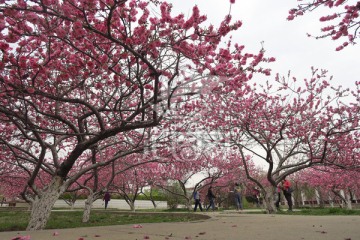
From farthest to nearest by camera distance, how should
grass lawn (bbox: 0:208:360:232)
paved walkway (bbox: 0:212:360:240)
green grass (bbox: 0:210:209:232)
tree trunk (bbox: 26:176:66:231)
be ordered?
1. grass lawn (bbox: 0:208:360:232)
2. green grass (bbox: 0:210:209:232)
3. tree trunk (bbox: 26:176:66:231)
4. paved walkway (bbox: 0:212:360:240)

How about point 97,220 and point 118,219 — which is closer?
point 97,220

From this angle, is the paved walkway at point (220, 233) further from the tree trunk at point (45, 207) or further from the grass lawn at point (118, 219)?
the grass lawn at point (118, 219)

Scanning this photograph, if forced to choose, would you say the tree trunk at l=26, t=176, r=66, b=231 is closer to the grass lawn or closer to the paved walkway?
the grass lawn

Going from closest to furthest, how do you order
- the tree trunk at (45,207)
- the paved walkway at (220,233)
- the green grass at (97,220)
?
the paved walkway at (220,233)
the tree trunk at (45,207)
the green grass at (97,220)

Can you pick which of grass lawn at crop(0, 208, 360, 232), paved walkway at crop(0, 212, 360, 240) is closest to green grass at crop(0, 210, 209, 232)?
grass lawn at crop(0, 208, 360, 232)

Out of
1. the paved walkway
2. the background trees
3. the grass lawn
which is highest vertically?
the background trees

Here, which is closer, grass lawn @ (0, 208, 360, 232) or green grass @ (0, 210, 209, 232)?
green grass @ (0, 210, 209, 232)

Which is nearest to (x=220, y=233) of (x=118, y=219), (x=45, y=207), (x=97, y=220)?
(x=45, y=207)

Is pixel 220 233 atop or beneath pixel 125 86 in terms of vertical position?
beneath

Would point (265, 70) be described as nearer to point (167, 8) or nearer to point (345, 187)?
point (167, 8)

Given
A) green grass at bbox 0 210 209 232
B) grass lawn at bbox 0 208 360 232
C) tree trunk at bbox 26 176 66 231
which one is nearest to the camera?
tree trunk at bbox 26 176 66 231

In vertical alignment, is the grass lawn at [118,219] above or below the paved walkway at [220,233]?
above

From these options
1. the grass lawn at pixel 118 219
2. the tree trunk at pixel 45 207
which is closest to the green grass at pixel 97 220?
the grass lawn at pixel 118 219

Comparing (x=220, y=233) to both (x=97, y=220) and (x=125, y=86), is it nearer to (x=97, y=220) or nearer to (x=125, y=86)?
(x=125, y=86)
